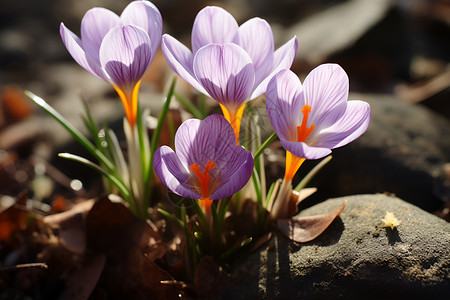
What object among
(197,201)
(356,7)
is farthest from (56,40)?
(197,201)

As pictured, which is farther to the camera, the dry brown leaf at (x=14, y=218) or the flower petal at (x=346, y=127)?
the dry brown leaf at (x=14, y=218)

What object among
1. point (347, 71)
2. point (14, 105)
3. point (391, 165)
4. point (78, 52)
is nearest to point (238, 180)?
point (78, 52)

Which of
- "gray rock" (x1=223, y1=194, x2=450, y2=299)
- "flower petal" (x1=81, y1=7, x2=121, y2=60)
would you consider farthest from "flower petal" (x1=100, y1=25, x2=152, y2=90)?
"gray rock" (x1=223, y1=194, x2=450, y2=299)

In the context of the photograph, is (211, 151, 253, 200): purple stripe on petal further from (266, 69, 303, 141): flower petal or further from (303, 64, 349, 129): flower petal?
(303, 64, 349, 129): flower petal

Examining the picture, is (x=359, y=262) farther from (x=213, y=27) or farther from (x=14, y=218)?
(x=14, y=218)

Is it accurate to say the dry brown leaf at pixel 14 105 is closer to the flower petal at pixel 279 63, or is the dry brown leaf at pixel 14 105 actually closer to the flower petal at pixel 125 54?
the flower petal at pixel 125 54

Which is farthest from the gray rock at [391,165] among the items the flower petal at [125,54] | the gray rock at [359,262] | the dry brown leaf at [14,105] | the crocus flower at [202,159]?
the dry brown leaf at [14,105]

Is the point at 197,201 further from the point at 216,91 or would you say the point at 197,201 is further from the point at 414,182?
the point at 414,182
